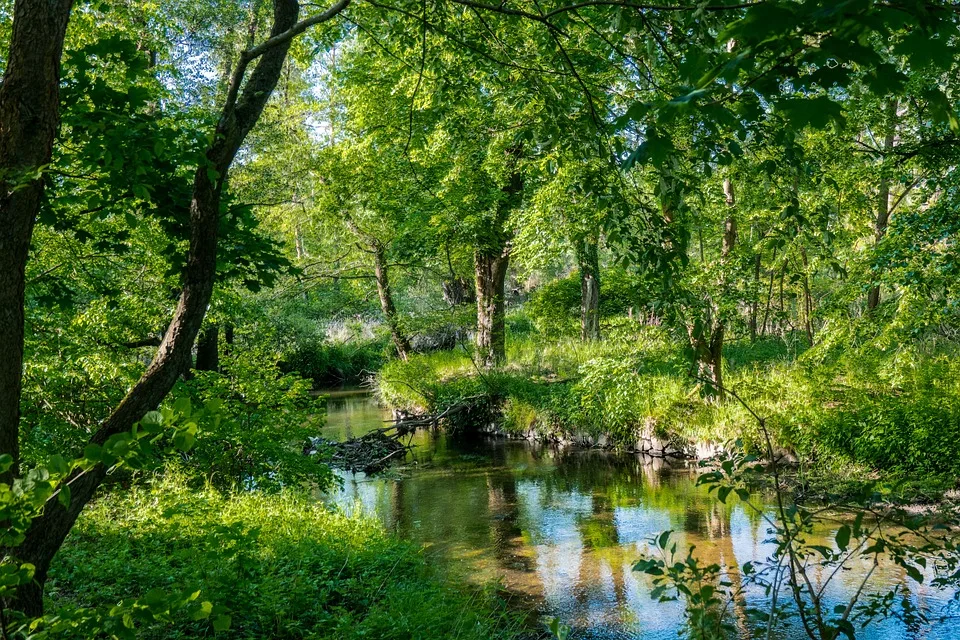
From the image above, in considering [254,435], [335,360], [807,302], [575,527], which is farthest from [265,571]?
[335,360]

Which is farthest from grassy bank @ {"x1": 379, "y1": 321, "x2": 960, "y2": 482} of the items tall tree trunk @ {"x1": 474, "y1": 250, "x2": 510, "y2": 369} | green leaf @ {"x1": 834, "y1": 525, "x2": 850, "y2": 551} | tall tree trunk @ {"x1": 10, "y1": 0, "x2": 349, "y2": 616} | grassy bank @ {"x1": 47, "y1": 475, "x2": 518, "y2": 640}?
tall tree trunk @ {"x1": 10, "y1": 0, "x2": 349, "y2": 616}

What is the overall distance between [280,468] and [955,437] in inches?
305

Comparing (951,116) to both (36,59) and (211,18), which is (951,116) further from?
(211,18)

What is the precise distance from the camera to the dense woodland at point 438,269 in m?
2.59

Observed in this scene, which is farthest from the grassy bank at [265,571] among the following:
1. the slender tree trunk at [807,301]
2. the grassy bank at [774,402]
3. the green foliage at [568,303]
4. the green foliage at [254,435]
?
the green foliage at [568,303]

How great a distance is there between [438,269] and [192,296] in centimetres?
1611

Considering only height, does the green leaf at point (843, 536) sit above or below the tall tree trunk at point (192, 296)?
below

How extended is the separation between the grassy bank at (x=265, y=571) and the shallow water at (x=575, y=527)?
0.90 metres

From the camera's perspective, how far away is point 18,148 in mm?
2771

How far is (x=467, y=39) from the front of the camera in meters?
4.27

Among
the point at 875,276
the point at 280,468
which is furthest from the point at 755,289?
the point at 280,468

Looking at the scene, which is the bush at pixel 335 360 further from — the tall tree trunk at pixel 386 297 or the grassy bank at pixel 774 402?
the grassy bank at pixel 774 402

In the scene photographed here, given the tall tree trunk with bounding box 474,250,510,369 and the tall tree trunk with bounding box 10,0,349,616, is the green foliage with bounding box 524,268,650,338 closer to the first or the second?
the tall tree trunk with bounding box 474,250,510,369

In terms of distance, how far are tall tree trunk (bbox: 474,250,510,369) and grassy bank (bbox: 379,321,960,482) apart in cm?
116
